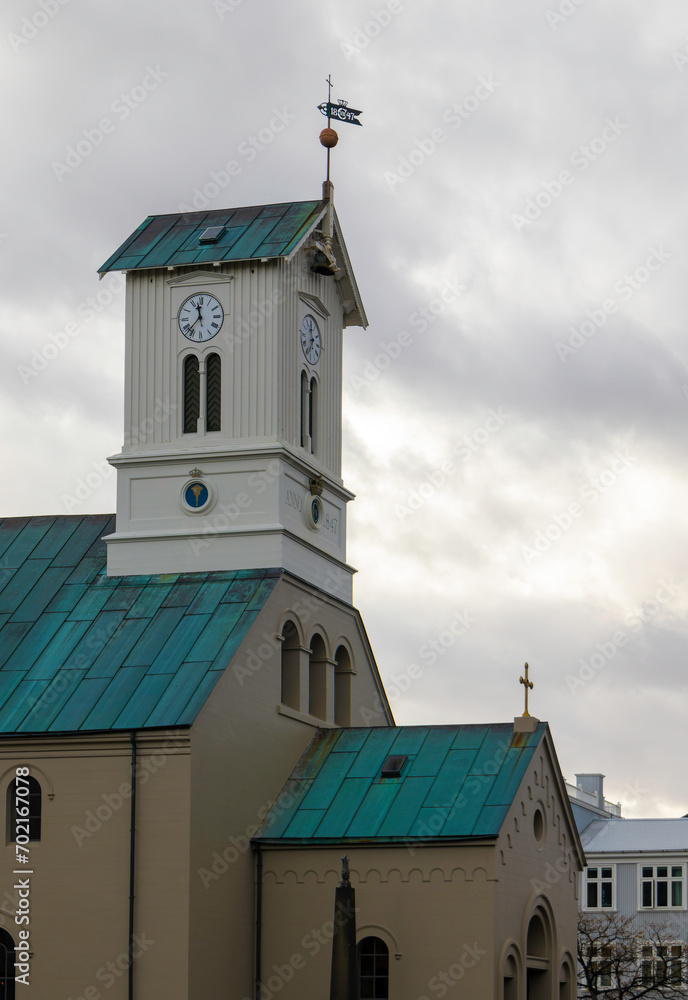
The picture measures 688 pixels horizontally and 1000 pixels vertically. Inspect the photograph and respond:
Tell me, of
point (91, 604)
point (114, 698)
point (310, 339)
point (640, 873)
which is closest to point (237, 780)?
point (114, 698)

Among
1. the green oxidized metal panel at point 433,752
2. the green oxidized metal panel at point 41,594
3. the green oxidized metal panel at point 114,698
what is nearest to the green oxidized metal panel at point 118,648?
the green oxidized metal panel at point 114,698

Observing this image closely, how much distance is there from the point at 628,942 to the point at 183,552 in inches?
1408

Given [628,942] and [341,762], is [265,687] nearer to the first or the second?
[341,762]

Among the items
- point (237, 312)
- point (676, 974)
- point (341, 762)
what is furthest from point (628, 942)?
point (237, 312)

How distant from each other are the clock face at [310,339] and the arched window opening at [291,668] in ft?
24.8

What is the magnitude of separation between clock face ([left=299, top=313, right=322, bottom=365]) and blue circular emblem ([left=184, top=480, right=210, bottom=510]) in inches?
190

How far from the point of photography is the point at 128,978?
39.4 metres

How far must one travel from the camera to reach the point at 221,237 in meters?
48.2

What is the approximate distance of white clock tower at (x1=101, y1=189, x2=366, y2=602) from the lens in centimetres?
4606

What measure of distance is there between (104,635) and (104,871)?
6312mm

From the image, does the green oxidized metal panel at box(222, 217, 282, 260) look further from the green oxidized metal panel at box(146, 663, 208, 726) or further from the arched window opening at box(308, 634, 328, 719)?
the green oxidized metal panel at box(146, 663, 208, 726)

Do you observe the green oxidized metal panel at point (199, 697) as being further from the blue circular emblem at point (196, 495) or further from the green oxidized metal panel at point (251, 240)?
the green oxidized metal panel at point (251, 240)

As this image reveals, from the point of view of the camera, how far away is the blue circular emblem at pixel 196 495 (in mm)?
46312

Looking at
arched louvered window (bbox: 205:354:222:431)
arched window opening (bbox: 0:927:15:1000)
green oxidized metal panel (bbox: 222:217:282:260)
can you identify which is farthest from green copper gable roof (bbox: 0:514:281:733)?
green oxidized metal panel (bbox: 222:217:282:260)
